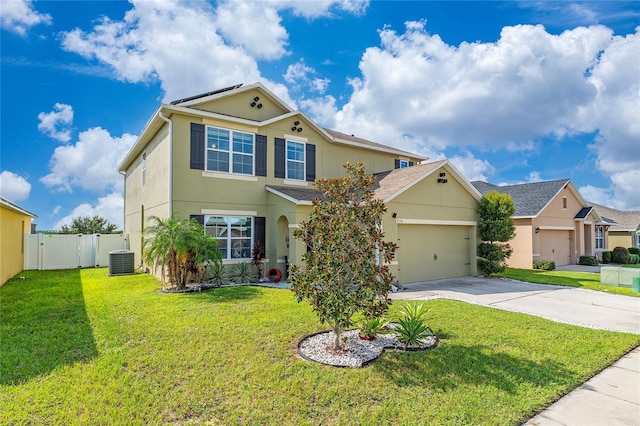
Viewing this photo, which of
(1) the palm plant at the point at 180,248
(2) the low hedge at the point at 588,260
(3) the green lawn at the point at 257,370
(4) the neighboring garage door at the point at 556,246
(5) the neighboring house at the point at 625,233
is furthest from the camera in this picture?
(5) the neighboring house at the point at 625,233

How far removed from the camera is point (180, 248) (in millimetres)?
10594

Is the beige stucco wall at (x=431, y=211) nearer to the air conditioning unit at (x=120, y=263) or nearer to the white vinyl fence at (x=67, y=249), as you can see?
the air conditioning unit at (x=120, y=263)

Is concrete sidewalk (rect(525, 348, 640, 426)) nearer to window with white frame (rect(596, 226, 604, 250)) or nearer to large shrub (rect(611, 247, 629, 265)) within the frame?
large shrub (rect(611, 247, 629, 265))

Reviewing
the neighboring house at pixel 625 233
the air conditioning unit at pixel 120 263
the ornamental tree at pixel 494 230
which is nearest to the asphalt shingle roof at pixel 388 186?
the ornamental tree at pixel 494 230

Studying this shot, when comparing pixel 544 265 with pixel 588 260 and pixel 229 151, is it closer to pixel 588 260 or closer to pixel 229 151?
pixel 588 260

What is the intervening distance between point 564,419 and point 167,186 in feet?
42.0

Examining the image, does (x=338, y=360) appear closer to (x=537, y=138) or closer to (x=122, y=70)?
A: (x=122, y=70)

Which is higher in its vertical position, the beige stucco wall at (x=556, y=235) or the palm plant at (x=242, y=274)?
the beige stucco wall at (x=556, y=235)

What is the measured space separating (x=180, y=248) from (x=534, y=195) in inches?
896

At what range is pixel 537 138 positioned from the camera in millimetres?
19766

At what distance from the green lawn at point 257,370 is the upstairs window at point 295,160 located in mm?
7989

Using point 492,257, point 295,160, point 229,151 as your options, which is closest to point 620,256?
point 492,257

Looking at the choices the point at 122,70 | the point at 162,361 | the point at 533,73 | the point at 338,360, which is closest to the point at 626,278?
the point at 533,73

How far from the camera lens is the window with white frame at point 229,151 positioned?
13234 mm
